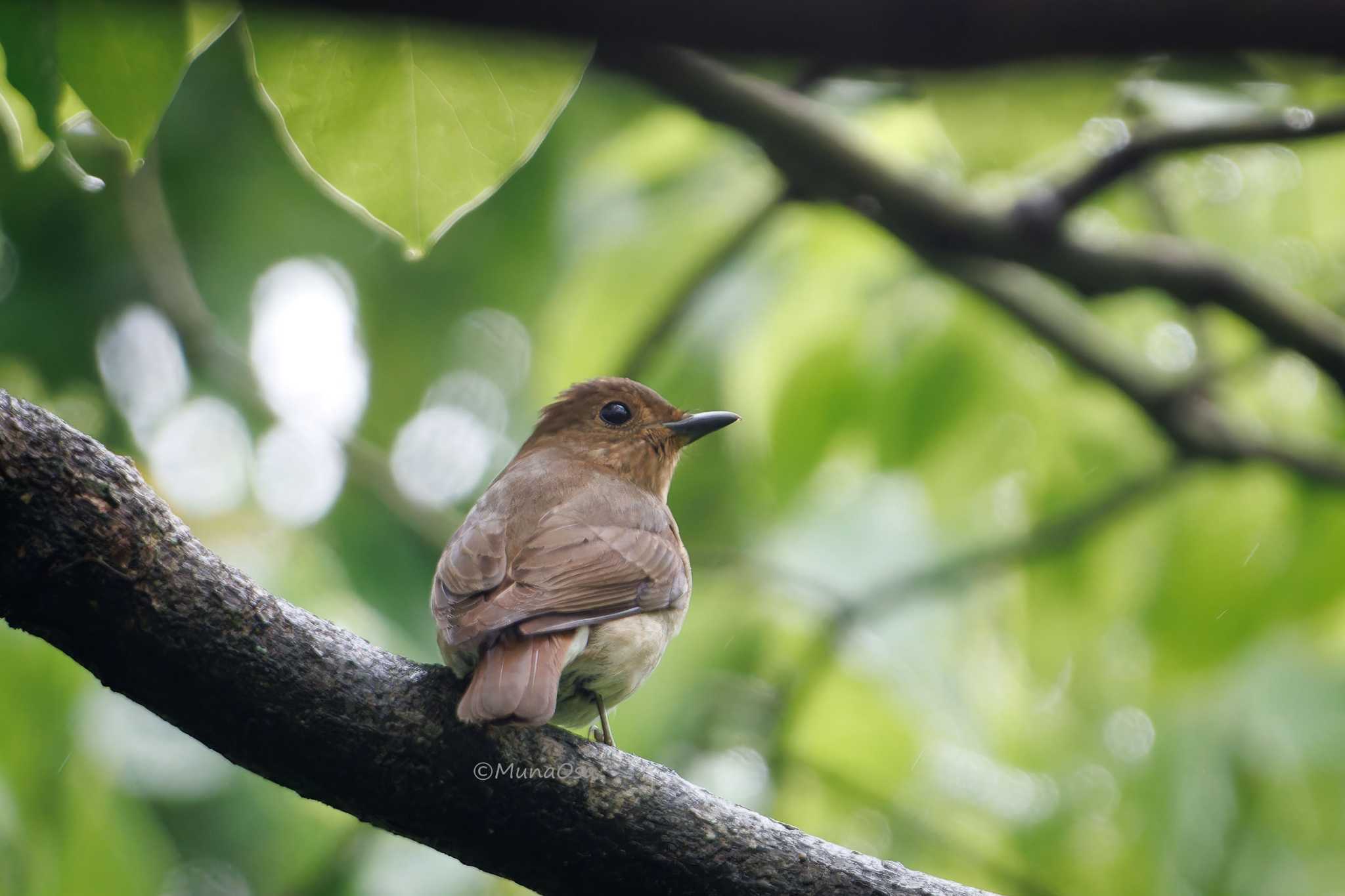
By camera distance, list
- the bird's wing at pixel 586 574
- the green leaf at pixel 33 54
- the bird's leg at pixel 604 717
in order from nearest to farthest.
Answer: the green leaf at pixel 33 54 → the bird's wing at pixel 586 574 → the bird's leg at pixel 604 717

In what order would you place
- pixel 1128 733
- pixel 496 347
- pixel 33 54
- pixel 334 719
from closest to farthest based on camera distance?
pixel 33 54 < pixel 334 719 < pixel 1128 733 < pixel 496 347

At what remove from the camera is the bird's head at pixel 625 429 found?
4.75 m

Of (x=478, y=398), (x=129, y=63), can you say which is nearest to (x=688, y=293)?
(x=478, y=398)

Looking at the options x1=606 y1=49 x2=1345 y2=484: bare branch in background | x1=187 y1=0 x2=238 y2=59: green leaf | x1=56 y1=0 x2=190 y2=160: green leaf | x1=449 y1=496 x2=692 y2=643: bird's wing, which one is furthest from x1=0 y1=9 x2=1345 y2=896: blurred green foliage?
x1=56 y1=0 x2=190 y2=160: green leaf

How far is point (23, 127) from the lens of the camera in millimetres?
2666

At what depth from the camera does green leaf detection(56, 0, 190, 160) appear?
216 cm

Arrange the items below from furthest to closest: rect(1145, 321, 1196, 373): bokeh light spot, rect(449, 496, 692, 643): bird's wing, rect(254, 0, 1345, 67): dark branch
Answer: rect(1145, 321, 1196, 373): bokeh light spot < rect(449, 496, 692, 643): bird's wing < rect(254, 0, 1345, 67): dark branch

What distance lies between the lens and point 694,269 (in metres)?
5.77

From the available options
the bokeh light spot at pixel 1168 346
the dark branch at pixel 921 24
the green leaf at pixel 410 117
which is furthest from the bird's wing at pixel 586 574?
the bokeh light spot at pixel 1168 346

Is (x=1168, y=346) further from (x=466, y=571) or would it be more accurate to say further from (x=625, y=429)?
(x=466, y=571)

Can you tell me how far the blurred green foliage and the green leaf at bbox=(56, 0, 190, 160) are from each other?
3.28 metres

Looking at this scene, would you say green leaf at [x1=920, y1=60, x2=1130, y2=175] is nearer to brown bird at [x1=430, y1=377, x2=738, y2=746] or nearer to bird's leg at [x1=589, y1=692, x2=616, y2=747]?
brown bird at [x1=430, y1=377, x2=738, y2=746]

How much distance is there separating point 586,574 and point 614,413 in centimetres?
137

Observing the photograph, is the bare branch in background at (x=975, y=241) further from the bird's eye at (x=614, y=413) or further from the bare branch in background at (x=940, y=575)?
the bird's eye at (x=614, y=413)
